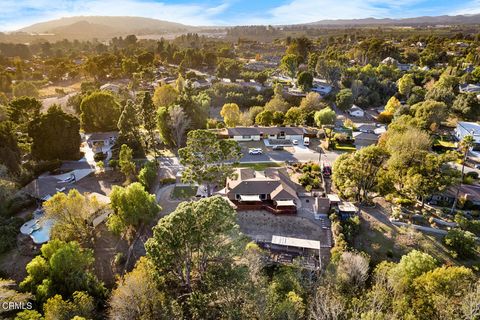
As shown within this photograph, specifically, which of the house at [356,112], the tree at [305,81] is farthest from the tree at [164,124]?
the tree at [305,81]

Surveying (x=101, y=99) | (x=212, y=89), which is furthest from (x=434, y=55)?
(x=101, y=99)

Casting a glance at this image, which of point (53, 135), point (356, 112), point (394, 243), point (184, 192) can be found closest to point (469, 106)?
point (356, 112)

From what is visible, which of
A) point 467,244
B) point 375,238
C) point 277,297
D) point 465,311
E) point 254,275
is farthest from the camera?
point 375,238

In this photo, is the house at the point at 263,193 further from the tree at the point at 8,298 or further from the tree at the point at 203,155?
the tree at the point at 8,298

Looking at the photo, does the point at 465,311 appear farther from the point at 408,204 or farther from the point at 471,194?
the point at 471,194

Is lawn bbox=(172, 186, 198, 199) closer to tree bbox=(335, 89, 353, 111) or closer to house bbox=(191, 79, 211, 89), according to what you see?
tree bbox=(335, 89, 353, 111)

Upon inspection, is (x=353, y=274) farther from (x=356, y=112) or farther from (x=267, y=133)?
(x=356, y=112)

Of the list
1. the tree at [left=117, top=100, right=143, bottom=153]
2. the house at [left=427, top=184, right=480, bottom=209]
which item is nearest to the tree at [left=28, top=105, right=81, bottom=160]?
the tree at [left=117, top=100, right=143, bottom=153]
